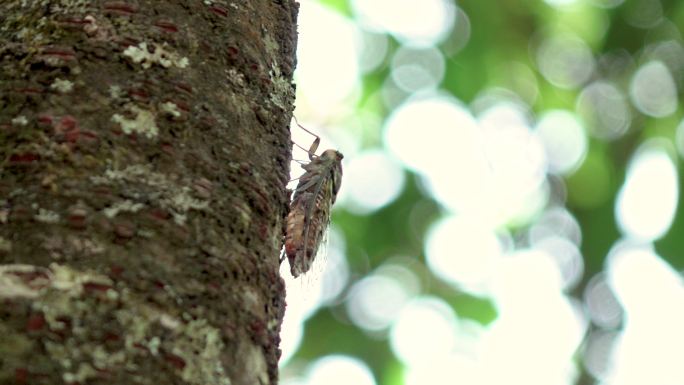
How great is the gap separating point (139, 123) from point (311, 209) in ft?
5.74

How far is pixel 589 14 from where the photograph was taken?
606 cm

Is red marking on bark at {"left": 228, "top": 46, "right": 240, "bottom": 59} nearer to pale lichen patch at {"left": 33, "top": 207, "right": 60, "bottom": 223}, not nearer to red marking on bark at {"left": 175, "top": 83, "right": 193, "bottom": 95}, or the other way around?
red marking on bark at {"left": 175, "top": 83, "right": 193, "bottom": 95}

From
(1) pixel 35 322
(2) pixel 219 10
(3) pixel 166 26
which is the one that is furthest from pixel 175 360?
(2) pixel 219 10

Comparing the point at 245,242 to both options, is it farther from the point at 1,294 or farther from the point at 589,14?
the point at 589,14

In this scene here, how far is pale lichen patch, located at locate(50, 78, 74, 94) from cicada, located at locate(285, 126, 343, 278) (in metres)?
0.96

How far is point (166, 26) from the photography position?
1.84 m

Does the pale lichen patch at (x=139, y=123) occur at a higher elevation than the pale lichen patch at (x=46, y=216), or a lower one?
higher

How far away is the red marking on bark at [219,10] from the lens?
1946mm

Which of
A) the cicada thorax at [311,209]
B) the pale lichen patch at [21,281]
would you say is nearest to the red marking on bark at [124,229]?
the pale lichen patch at [21,281]

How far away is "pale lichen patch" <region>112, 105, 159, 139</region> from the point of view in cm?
165

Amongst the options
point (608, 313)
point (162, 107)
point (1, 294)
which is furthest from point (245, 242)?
point (608, 313)

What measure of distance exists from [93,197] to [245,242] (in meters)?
0.26

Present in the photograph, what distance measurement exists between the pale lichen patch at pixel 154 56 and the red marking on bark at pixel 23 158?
26cm

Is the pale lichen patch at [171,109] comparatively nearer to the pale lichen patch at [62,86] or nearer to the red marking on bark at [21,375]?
the pale lichen patch at [62,86]
